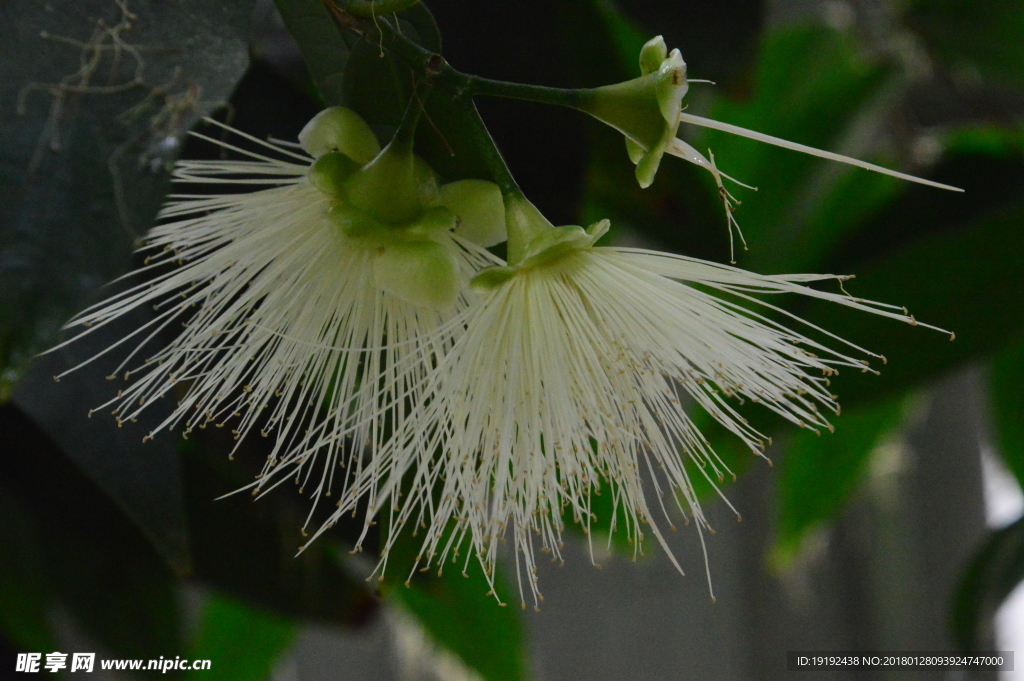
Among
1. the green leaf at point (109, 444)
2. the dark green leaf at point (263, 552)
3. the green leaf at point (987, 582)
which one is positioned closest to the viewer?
the green leaf at point (109, 444)

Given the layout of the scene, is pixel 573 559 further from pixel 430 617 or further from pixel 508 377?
pixel 508 377

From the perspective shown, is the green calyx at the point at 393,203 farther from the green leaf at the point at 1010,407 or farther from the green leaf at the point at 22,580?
the green leaf at the point at 1010,407

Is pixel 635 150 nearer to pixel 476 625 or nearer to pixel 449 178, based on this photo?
pixel 449 178

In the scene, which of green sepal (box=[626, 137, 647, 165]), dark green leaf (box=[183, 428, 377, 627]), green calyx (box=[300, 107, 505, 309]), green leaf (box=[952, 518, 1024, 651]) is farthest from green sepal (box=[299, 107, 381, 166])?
green leaf (box=[952, 518, 1024, 651])

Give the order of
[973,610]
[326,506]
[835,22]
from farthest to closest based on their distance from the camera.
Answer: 1. [835,22]
2. [973,610]
3. [326,506]

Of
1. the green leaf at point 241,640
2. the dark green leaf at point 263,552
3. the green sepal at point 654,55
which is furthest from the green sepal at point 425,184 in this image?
the green leaf at point 241,640

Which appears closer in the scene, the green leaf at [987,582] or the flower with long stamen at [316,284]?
the flower with long stamen at [316,284]

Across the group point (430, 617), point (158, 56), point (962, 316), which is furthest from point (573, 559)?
point (158, 56)
